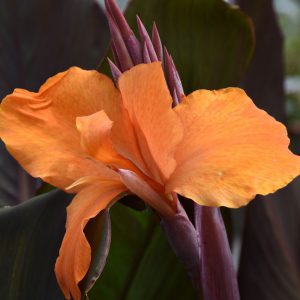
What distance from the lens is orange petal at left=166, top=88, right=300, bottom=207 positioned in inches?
17.5

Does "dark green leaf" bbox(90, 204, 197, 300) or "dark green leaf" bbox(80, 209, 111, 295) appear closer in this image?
"dark green leaf" bbox(80, 209, 111, 295)

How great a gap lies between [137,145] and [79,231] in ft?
0.26

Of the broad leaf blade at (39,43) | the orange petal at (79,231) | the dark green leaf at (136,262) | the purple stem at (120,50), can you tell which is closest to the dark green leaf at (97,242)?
the orange petal at (79,231)

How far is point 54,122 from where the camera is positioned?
0.52 meters

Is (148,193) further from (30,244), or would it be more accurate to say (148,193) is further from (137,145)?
(30,244)

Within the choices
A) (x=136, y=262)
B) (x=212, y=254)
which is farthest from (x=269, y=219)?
(x=212, y=254)

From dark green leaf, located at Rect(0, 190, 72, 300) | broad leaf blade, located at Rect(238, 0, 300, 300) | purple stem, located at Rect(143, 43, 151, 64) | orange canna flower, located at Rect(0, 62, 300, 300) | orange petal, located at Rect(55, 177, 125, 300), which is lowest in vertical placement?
broad leaf blade, located at Rect(238, 0, 300, 300)

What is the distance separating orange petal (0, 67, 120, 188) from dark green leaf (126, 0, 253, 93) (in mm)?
263

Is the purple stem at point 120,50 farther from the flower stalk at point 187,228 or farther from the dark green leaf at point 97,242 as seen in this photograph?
the dark green leaf at point 97,242

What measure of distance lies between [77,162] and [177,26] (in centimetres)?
31

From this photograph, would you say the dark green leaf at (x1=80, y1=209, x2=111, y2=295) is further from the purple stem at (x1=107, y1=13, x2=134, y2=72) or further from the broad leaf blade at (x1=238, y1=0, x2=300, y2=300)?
the broad leaf blade at (x1=238, y1=0, x2=300, y2=300)

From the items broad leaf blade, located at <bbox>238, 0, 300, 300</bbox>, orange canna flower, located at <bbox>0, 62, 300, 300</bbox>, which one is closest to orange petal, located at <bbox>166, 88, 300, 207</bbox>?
orange canna flower, located at <bbox>0, 62, 300, 300</bbox>

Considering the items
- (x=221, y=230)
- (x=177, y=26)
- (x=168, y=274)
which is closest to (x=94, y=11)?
(x=177, y=26)

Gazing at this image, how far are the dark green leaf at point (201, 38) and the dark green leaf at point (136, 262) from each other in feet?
0.56
